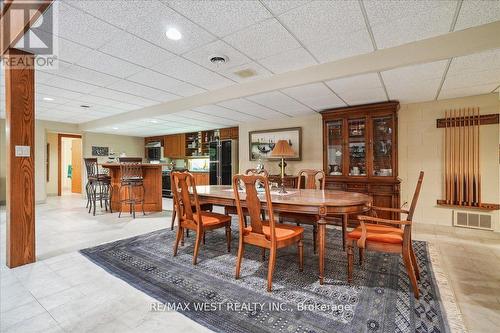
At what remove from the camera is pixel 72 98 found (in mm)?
4699

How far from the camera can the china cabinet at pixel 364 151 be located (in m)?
4.25

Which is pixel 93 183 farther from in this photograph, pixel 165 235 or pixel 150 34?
pixel 150 34

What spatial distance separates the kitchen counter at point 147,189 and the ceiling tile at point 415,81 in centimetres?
468

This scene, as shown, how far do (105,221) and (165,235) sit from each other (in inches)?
65.6

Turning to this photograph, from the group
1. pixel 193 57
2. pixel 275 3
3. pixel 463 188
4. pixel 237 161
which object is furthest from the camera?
pixel 237 161

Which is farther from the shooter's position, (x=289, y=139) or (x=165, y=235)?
(x=289, y=139)

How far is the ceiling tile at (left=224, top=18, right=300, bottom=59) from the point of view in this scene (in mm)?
2234

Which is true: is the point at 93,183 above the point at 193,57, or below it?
below

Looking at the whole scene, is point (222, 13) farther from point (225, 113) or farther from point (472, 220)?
point (472, 220)

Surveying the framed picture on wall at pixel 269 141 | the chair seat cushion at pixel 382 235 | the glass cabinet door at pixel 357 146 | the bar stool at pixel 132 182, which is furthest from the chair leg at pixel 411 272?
the bar stool at pixel 132 182

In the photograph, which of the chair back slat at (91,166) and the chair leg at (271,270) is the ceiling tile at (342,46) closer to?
the chair leg at (271,270)

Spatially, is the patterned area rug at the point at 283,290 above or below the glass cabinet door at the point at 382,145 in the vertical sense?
below

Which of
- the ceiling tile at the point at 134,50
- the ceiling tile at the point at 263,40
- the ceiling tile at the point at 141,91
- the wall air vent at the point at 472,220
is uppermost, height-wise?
the ceiling tile at the point at 141,91

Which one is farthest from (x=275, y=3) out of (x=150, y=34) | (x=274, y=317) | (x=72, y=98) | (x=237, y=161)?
(x=237, y=161)
